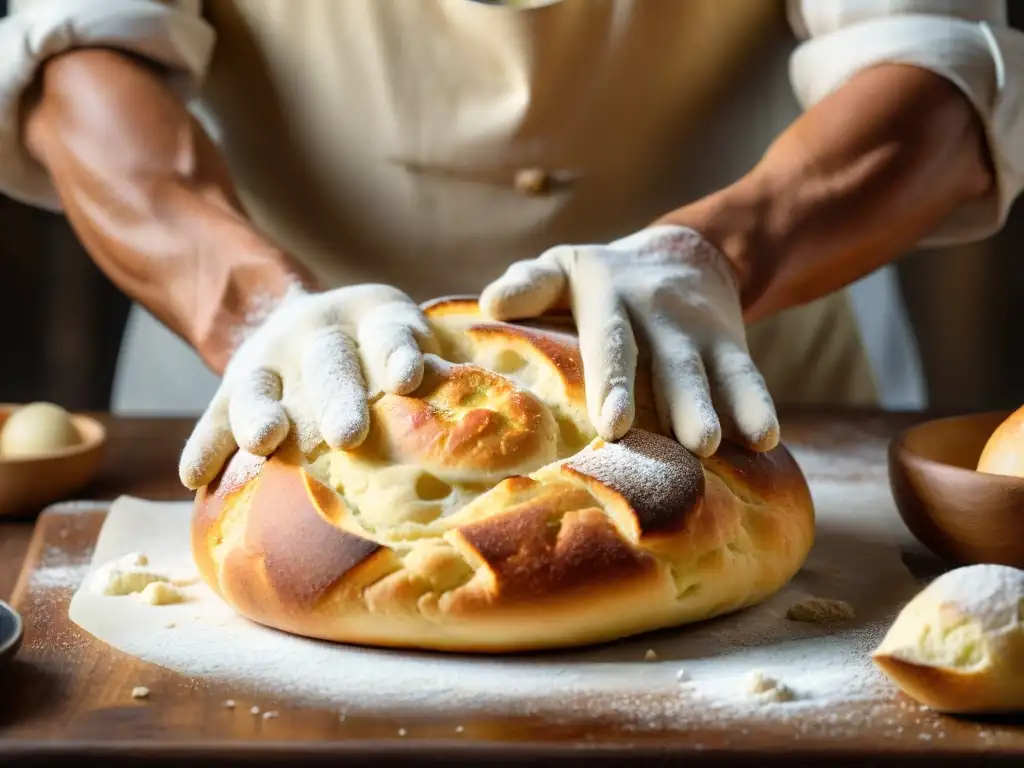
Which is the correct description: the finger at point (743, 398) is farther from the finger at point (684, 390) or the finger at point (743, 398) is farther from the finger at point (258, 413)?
the finger at point (258, 413)

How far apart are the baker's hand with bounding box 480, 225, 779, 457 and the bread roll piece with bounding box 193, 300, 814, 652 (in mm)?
26

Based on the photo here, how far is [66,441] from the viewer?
5.14ft

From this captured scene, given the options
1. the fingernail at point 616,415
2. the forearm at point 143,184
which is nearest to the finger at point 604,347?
the fingernail at point 616,415

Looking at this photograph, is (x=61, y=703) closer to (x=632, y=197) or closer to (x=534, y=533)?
(x=534, y=533)

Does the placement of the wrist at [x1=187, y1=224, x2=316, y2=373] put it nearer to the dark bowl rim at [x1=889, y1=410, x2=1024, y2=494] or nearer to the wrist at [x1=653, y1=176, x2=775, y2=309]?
the wrist at [x1=653, y1=176, x2=775, y2=309]

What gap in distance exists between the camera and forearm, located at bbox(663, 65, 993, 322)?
5.13ft

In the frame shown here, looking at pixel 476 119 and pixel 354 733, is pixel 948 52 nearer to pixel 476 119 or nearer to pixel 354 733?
pixel 476 119

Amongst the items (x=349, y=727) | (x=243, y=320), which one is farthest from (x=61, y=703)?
(x=243, y=320)

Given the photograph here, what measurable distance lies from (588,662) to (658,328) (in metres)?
0.35

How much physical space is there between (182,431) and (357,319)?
69 centimetres

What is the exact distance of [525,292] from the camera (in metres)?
1.22

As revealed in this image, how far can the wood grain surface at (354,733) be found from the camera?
84 cm

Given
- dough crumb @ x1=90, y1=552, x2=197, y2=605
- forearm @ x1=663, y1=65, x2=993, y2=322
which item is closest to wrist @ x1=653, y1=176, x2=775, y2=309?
forearm @ x1=663, y1=65, x2=993, y2=322

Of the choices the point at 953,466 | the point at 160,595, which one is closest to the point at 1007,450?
the point at 953,466
